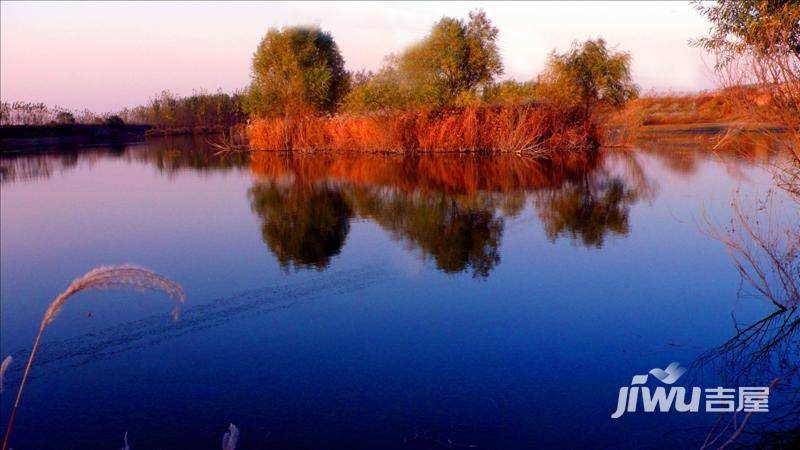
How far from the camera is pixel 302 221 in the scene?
11578 millimetres

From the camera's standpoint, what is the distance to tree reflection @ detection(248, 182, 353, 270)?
909cm

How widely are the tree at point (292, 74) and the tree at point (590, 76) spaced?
10.4 meters

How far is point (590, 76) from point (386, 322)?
76.1 feet

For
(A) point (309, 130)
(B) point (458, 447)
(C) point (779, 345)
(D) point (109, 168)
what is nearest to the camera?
(B) point (458, 447)

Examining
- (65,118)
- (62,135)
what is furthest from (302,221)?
(65,118)

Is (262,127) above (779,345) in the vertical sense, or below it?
above

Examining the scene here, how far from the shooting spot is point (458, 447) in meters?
3.99

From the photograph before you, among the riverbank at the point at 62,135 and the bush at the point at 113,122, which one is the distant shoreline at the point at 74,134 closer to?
the riverbank at the point at 62,135

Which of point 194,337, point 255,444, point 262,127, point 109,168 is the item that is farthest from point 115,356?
point 262,127

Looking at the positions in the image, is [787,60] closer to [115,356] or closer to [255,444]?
[255,444]

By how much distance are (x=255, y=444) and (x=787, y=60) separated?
531cm

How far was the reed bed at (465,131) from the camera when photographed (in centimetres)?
2550

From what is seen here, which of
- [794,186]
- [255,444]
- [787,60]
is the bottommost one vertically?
[255,444]

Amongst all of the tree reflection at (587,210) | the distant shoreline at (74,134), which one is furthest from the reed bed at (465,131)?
the distant shoreline at (74,134)
